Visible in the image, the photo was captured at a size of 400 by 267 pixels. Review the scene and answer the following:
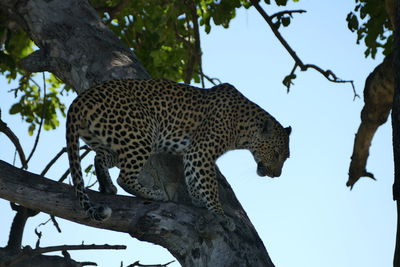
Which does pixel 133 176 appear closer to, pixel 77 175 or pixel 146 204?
pixel 146 204

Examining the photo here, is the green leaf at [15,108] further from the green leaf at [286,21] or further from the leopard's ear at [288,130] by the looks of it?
the leopard's ear at [288,130]

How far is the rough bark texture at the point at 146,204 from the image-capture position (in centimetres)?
740

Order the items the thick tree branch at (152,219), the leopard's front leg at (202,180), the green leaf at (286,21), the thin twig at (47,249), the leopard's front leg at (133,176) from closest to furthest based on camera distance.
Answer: the thin twig at (47,249)
the thick tree branch at (152,219)
the leopard's front leg at (133,176)
the leopard's front leg at (202,180)
the green leaf at (286,21)

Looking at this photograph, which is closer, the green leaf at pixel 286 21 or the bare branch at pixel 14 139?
the bare branch at pixel 14 139

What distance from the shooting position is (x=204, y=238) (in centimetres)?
761

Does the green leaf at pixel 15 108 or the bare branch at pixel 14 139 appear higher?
the green leaf at pixel 15 108

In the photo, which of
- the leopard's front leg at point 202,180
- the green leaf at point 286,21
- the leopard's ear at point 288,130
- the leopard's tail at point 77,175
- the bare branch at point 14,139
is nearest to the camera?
the leopard's tail at point 77,175

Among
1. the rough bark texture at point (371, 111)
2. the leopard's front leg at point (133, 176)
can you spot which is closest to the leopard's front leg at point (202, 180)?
the leopard's front leg at point (133, 176)

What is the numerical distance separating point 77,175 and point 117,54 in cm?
243

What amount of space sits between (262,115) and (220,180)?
3.57ft

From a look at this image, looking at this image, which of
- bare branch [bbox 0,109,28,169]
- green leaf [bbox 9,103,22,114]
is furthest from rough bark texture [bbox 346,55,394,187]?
green leaf [bbox 9,103,22,114]

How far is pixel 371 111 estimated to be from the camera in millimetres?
10188

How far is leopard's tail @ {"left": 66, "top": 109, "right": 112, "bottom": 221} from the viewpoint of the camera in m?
7.20

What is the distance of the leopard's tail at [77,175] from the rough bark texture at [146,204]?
0.15m
